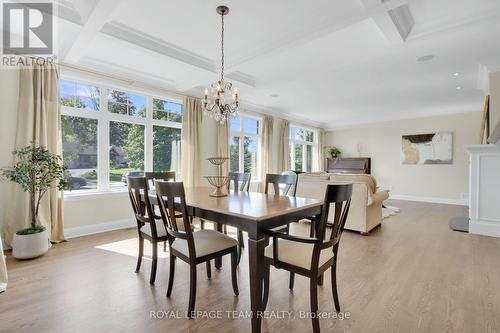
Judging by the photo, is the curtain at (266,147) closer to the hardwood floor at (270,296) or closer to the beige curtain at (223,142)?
the beige curtain at (223,142)

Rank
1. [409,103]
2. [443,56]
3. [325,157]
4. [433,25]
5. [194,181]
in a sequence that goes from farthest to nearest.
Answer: [325,157] < [409,103] < [194,181] < [443,56] < [433,25]

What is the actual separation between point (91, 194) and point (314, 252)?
11.9ft

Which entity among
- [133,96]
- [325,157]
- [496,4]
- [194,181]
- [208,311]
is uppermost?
[496,4]

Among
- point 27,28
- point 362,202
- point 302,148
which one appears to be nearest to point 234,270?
point 362,202

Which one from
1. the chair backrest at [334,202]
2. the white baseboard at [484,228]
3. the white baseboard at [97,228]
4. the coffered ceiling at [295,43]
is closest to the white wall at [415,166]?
the coffered ceiling at [295,43]

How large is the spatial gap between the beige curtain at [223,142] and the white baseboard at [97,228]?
2165mm

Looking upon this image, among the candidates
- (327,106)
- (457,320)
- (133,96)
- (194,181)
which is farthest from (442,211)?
(133,96)

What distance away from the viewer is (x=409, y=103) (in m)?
6.14

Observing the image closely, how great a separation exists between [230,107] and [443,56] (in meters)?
3.17

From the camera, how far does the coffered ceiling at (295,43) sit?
2445 millimetres

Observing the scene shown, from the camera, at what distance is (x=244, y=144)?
21.3 feet

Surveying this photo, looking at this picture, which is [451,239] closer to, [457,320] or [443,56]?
[457,320]

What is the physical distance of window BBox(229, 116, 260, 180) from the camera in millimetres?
6203

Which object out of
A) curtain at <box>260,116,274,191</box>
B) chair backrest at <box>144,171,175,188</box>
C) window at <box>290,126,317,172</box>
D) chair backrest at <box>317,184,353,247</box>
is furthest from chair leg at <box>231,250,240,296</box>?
window at <box>290,126,317,172</box>
